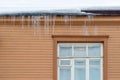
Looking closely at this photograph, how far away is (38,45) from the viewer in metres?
8.82

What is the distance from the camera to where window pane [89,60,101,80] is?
352 inches

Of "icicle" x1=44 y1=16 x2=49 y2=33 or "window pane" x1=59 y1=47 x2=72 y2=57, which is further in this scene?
"window pane" x1=59 y1=47 x2=72 y2=57

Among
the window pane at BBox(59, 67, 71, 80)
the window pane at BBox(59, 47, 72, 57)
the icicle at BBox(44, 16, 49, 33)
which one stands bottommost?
the window pane at BBox(59, 67, 71, 80)

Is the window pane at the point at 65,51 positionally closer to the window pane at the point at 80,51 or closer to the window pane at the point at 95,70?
the window pane at the point at 80,51

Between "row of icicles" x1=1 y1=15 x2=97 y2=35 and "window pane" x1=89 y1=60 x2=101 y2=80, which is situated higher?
"row of icicles" x1=1 y1=15 x2=97 y2=35

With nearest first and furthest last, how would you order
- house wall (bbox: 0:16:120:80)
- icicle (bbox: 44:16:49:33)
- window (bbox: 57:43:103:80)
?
house wall (bbox: 0:16:120:80) < icicle (bbox: 44:16:49:33) < window (bbox: 57:43:103:80)

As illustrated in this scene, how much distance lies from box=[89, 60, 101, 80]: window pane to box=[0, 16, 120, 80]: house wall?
0.31 meters

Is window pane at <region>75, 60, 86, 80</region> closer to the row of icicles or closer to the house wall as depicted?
the house wall

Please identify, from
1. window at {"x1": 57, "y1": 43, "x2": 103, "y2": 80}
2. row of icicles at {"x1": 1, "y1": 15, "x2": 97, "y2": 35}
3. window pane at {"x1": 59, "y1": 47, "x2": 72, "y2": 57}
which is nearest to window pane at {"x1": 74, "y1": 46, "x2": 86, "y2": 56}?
window at {"x1": 57, "y1": 43, "x2": 103, "y2": 80}

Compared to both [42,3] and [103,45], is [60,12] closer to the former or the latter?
[42,3]

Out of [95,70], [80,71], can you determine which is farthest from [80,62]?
[95,70]

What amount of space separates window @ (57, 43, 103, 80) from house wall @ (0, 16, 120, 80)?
0.29 meters

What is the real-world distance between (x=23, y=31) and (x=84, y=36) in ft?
4.90

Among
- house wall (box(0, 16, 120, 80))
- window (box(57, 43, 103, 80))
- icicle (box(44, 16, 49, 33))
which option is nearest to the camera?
house wall (box(0, 16, 120, 80))
